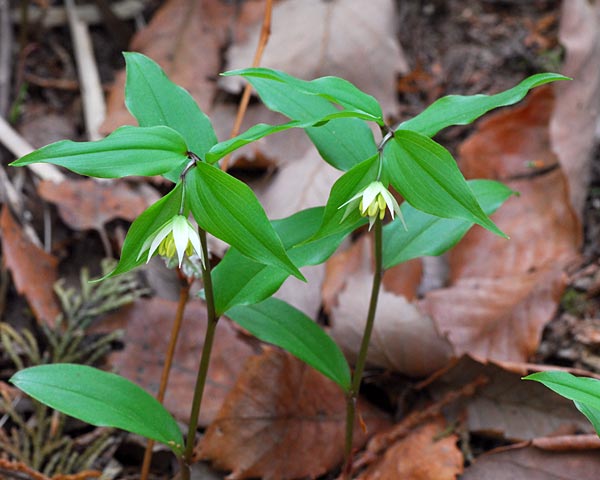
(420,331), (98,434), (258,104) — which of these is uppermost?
(258,104)

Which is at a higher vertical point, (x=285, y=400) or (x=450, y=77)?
(x=450, y=77)

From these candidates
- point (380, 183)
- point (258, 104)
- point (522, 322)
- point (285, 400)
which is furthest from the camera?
point (258, 104)

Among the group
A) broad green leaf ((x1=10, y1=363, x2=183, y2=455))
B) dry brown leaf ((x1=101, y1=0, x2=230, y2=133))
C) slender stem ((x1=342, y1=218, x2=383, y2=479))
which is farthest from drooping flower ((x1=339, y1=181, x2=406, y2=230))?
dry brown leaf ((x1=101, y1=0, x2=230, y2=133))

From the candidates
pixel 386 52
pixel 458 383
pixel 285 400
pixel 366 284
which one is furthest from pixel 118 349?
pixel 386 52

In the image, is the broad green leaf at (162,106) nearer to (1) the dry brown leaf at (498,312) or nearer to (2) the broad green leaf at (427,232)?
(2) the broad green leaf at (427,232)

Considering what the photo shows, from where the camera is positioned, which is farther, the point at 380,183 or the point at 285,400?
the point at 285,400

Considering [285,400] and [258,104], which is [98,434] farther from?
[258,104]

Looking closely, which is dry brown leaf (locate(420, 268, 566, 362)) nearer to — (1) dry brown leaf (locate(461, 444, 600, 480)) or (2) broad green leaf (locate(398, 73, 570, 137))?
(1) dry brown leaf (locate(461, 444, 600, 480))

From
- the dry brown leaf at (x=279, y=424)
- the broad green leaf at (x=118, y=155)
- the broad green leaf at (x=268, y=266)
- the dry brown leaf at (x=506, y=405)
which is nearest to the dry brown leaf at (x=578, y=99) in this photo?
the dry brown leaf at (x=506, y=405)
